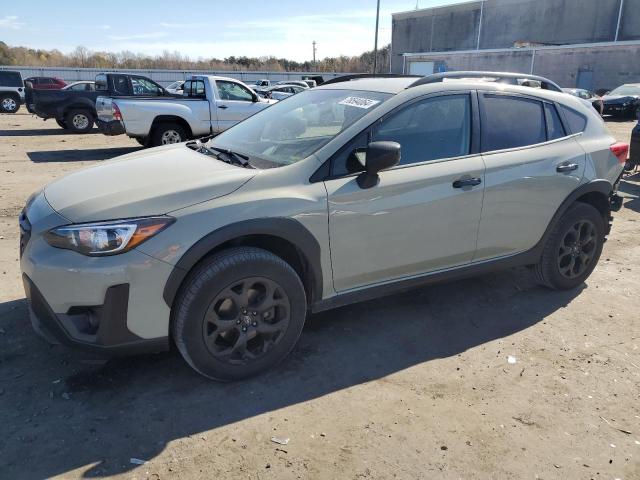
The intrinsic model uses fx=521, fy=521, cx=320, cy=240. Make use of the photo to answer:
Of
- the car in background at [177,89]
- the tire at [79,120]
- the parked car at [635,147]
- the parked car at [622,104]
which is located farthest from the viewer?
the parked car at [622,104]

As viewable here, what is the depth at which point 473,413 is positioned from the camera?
9.75 feet

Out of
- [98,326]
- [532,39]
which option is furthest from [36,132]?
[532,39]

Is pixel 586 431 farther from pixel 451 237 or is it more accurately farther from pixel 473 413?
pixel 451 237

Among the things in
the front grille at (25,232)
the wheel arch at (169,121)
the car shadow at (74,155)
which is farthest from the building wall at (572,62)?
the front grille at (25,232)

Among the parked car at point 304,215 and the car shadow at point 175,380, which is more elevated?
the parked car at point 304,215

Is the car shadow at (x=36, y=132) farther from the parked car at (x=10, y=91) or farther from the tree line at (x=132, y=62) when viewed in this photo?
the tree line at (x=132, y=62)

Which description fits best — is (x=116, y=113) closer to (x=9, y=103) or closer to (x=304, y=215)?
(x=304, y=215)

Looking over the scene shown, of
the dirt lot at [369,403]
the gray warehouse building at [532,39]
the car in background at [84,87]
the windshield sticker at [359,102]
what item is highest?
the gray warehouse building at [532,39]

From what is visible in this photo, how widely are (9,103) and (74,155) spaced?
15503 mm

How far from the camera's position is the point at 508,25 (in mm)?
54531

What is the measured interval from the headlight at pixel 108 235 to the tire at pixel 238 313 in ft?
1.12

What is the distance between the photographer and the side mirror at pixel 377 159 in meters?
3.13

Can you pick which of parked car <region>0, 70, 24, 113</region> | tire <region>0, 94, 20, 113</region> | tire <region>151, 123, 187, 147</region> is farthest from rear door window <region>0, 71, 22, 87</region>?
tire <region>151, 123, 187, 147</region>

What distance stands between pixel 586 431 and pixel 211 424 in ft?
6.67
